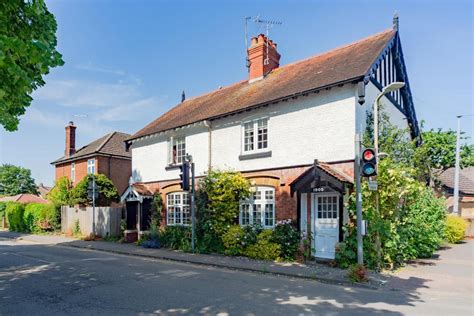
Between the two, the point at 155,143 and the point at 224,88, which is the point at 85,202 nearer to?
the point at 155,143

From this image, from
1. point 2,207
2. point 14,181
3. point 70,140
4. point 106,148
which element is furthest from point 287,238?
point 14,181

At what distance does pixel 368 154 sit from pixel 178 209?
36.6 feet

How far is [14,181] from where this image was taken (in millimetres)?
73500

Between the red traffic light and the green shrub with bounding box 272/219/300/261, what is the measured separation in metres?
4.53

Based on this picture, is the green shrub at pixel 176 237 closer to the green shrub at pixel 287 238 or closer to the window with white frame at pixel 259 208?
the window with white frame at pixel 259 208

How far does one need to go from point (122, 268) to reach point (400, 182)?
358 inches

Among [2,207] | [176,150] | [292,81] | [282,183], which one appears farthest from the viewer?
[2,207]

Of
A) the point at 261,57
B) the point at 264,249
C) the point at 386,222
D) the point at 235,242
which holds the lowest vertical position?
the point at 264,249

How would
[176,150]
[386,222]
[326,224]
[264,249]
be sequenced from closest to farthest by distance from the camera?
[386,222]
[326,224]
[264,249]
[176,150]

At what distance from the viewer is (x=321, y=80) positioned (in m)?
14.1

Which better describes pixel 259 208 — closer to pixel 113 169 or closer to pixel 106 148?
pixel 113 169

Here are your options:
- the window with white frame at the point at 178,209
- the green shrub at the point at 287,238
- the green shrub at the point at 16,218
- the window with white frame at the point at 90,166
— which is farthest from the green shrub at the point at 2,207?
the green shrub at the point at 287,238

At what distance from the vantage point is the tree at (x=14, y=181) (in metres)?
72.8

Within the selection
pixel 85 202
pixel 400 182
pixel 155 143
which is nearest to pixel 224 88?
pixel 155 143
